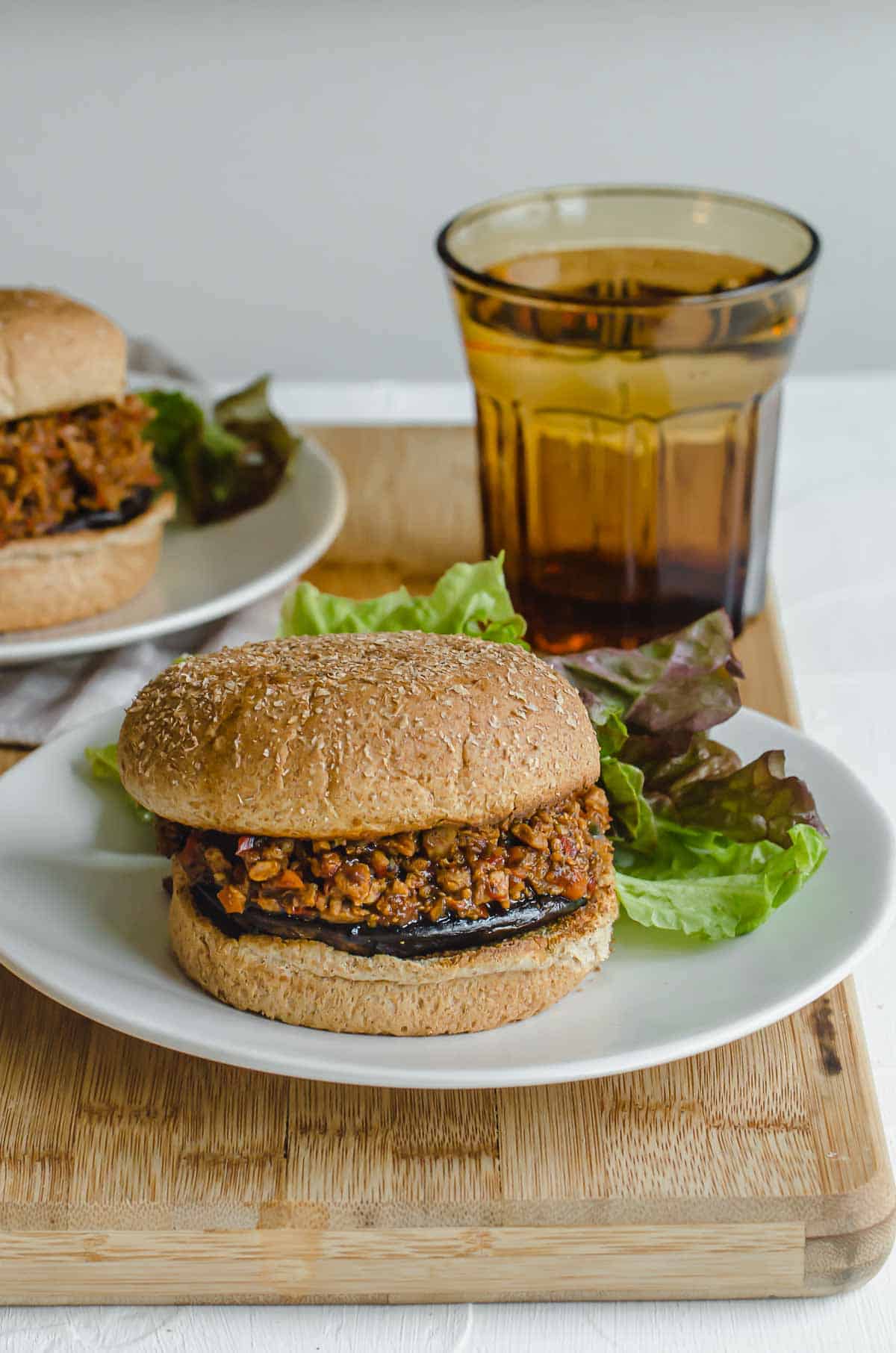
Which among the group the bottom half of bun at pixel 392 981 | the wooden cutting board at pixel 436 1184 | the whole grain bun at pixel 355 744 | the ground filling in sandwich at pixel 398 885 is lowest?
the wooden cutting board at pixel 436 1184

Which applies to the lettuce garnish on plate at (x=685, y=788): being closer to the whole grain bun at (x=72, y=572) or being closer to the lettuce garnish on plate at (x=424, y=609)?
the lettuce garnish on plate at (x=424, y=609)

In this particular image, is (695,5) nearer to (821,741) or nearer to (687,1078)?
(821,741)

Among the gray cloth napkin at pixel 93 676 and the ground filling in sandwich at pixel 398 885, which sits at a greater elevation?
the ground filling in sandwich at pixel 398 885

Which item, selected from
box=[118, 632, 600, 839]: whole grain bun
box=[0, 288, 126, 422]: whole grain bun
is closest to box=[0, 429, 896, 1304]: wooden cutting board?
box=[118, 632, 600, 839]: whole grain bun

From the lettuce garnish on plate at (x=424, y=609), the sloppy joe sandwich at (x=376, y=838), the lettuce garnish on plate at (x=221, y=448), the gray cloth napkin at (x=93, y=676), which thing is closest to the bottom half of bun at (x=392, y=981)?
the sloppy joe sandwich at (x=376, y=838)

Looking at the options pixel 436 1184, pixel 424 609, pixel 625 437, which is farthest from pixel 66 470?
pixel 436 1184

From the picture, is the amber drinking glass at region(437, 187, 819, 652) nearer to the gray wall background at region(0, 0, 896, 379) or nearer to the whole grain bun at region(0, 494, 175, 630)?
the whole grain bun at region(0, 494, 175, 630)
